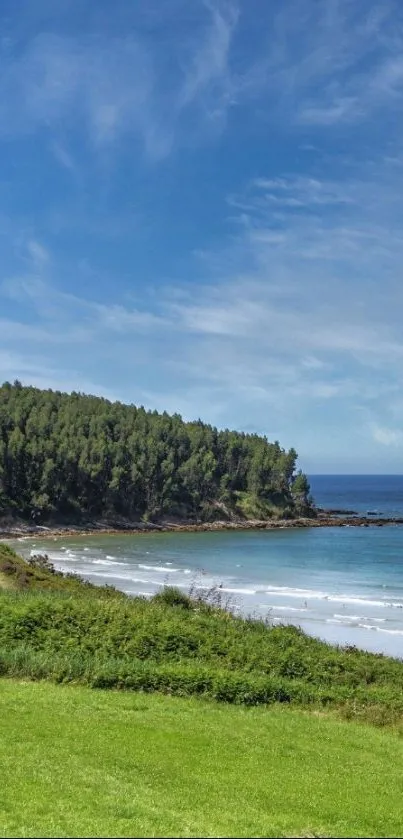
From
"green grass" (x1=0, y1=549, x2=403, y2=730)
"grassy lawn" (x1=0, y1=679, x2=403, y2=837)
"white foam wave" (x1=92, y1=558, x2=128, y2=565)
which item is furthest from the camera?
"white foam wave" (x1=92, y1=558, x2=128, y2=565)

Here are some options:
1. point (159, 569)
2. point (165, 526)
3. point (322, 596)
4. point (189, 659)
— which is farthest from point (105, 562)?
point (165, 526)

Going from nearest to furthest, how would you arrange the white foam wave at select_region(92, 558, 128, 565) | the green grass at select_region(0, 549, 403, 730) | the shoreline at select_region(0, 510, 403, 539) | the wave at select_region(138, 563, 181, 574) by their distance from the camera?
the green grass at select_region(0, 549, 403, 730) < the wave at select_region(138, 563, 181, 574) < the white foam wave at select_region(92, 558, 128, 565) < the shoreline at select_region(0, 510, 403, 539)

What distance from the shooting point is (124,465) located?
121 metres

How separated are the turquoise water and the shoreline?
738 centimetres

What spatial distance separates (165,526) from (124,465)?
14632mm

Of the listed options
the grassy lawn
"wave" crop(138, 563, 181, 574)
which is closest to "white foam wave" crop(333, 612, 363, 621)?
the grassy lawn

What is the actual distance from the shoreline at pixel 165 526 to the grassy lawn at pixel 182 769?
253 feet

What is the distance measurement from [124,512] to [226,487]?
2630cm

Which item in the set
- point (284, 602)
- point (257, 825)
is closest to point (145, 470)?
point (284, 602)

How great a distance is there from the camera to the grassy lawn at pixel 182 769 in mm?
8234

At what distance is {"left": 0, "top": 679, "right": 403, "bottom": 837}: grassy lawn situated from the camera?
823 cm

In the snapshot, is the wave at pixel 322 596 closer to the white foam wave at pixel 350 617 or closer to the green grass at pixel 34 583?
the white foam wave at pixel 350 617

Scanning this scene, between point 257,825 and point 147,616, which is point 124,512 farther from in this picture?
point 257,825

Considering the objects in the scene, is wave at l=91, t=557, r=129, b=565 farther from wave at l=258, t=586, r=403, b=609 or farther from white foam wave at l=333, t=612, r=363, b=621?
white foam wave at l=333, t=612, r=363, b=621
